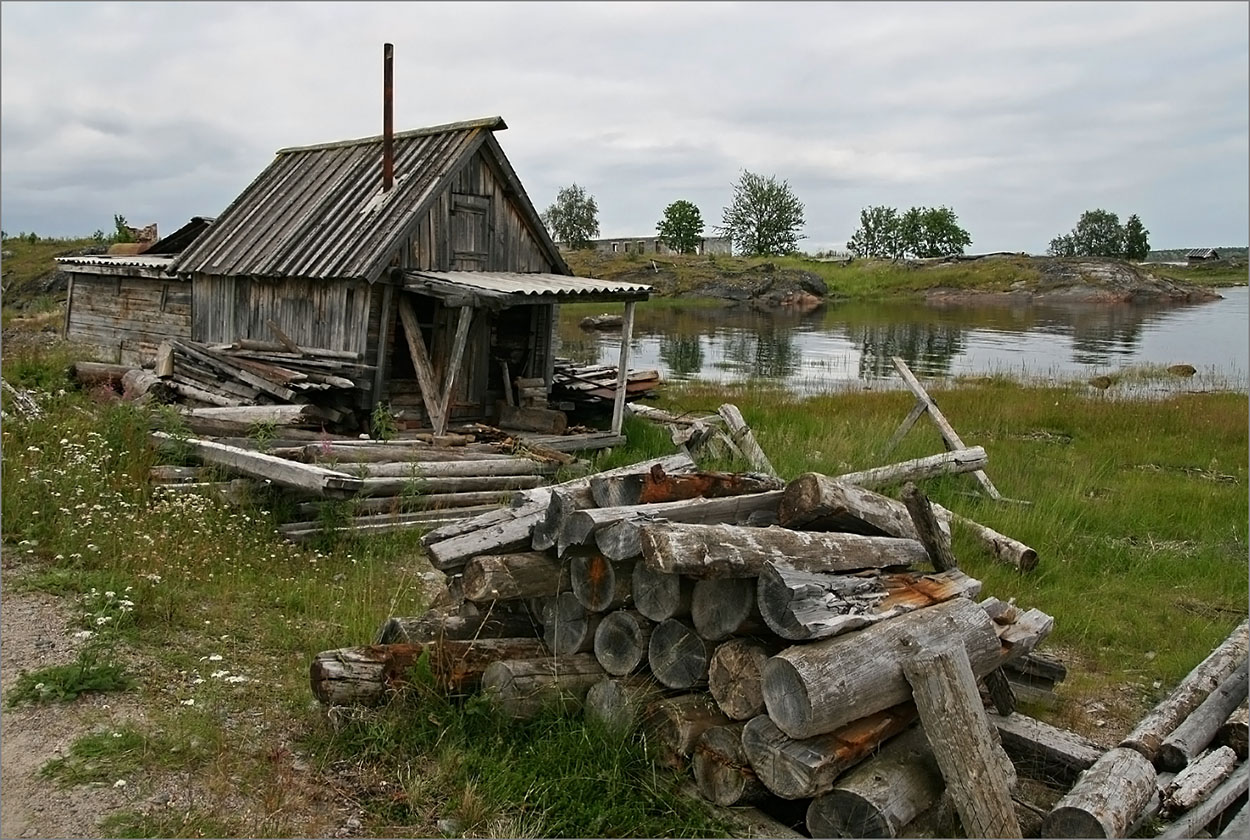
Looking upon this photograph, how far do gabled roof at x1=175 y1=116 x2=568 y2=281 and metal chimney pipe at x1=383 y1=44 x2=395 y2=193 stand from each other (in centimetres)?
16

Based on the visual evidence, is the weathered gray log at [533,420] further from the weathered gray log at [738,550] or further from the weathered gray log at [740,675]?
the weathered gray log at [740,675]

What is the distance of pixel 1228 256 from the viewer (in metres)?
108

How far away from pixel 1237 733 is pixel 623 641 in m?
3.47

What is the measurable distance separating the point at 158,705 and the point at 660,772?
273 cm

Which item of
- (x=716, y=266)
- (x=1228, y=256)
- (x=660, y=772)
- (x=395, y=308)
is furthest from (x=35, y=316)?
(x=1228, y=256)

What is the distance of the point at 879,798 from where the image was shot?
438 cm

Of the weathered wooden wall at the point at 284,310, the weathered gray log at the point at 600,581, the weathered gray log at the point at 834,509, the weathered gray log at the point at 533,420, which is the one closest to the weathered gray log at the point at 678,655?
the weathered gray log at the point at 600,581

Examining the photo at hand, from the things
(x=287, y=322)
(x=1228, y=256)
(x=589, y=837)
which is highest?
(x=1228, y=256)

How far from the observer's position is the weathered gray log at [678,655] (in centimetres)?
490

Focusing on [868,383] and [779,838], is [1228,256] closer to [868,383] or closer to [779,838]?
[868,383]

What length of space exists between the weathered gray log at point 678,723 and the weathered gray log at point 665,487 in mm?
1134

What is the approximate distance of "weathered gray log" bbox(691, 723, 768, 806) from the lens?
15.3ft

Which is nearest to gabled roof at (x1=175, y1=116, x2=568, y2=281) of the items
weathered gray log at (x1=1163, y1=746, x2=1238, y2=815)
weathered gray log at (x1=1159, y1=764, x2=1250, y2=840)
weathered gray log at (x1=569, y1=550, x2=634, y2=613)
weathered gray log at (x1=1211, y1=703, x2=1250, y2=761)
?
weathered gray log at (x1=569, y1=550, x2=634, y2=613)

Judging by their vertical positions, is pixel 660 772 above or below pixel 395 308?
below
